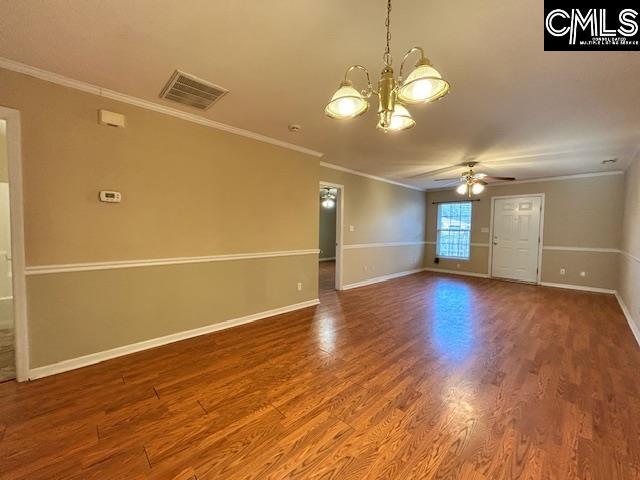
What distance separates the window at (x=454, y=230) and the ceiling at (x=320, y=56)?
4.24m

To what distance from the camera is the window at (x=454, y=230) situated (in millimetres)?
7379

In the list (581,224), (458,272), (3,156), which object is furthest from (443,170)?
(3,156)

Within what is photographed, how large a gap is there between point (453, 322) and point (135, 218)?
4103 mm

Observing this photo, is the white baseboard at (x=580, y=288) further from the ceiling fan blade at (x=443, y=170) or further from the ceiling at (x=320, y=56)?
the ceiling at (x=320, y=56)

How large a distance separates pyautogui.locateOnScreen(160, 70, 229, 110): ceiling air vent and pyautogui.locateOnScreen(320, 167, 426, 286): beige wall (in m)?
2.69

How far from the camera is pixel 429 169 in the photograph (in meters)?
5.31

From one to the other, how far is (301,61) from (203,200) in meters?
1.91

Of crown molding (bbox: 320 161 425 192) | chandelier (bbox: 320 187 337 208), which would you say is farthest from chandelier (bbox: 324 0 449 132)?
chandelier (bbox: 320 187 337 208)

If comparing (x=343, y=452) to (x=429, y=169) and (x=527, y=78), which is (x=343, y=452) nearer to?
(x=527, y=78)

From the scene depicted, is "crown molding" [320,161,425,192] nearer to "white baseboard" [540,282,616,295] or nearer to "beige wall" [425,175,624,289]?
"beige wall" [425,175,624,289]

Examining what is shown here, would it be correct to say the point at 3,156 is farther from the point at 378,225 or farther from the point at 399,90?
the point at 378,225

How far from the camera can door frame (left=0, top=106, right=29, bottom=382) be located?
6.94 feet

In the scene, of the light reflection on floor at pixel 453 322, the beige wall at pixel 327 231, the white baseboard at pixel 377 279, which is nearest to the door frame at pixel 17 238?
the light reflection on floor at pixel 453 322

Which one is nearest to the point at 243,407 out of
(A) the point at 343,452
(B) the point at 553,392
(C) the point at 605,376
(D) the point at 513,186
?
(A) the point at 343,452
